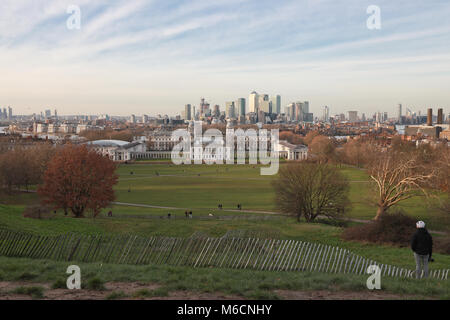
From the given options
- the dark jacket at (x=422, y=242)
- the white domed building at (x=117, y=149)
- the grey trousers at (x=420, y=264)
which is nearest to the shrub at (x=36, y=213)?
the grey trousers at (x=420, y=264)

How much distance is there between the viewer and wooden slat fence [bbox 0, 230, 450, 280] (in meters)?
12.3

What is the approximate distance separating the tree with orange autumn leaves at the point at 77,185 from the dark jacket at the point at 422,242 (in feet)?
80.1

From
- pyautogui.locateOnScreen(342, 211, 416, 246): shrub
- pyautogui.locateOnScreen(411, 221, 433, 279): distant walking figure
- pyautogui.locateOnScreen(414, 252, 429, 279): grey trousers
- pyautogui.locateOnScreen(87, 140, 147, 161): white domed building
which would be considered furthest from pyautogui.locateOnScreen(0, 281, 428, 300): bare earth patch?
pyautogui.locateOnScreen(87, 140, 147, 161): white domed building

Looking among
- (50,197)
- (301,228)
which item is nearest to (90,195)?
(50,197)

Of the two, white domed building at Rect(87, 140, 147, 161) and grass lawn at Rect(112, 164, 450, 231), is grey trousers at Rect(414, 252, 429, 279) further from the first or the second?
white domed building at Rect(87, 140, 147, 161)

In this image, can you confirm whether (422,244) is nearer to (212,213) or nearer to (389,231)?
(389,231)

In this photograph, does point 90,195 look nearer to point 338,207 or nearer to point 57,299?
point 338,207

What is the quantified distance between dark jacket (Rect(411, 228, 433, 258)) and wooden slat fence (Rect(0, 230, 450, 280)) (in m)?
1.14

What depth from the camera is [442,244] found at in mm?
19781

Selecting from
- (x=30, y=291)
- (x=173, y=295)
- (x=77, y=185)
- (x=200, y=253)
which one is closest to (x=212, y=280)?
(x=173, y=295)

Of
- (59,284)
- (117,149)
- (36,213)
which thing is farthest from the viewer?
(117,149)

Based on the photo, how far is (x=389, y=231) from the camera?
19.5 m

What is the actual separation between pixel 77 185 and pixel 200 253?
2136 cm

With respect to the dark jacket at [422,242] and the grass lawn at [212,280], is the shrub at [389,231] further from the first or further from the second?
the grass lawn at [212,280]
